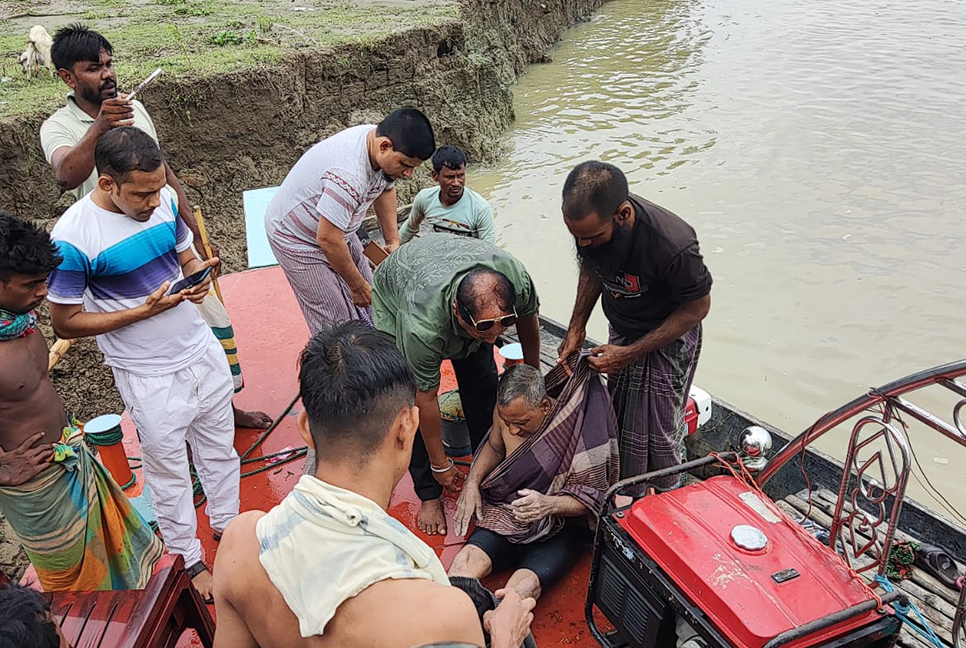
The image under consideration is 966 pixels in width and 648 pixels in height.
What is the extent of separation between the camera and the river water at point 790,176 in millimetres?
7066

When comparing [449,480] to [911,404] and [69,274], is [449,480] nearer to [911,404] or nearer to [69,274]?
[69,274]

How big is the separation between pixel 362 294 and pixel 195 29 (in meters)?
8.33

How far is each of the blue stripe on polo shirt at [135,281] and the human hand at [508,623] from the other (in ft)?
6.42

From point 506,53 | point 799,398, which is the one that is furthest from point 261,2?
point 799,398

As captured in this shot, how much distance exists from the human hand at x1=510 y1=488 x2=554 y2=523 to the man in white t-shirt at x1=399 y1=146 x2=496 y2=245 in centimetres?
239

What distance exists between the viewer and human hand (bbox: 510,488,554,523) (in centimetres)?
292

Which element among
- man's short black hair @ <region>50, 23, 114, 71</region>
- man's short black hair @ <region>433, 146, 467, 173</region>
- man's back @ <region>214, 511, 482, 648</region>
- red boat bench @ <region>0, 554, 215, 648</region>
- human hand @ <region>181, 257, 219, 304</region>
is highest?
man's short black hair @ <region>50, 23, 114, 71</region>

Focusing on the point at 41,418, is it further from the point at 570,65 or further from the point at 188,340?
the point at 570,65

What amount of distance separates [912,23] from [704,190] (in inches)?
437

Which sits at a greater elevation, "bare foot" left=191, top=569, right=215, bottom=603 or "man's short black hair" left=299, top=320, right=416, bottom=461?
"man's short black hair" left=299, top=320, right=416, bottom=461

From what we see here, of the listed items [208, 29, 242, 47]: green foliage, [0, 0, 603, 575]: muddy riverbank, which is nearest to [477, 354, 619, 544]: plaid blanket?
[0, 0, 603, 575]: muddy riverbank

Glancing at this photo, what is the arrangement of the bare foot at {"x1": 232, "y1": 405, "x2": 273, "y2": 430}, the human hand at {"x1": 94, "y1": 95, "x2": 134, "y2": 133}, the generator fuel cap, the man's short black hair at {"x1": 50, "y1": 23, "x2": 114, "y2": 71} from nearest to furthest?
the generator fuel cap, the human hand at {"x1": 94, "y1": 95, "x2": 134, "y2": 133}, the man's short black hair at {"x1": 50, "y1": 23, "x2": 114, "y2": 71}, the bare foot at {"x1": 232, "y1": 405, "x2": 273, "y2": 430}

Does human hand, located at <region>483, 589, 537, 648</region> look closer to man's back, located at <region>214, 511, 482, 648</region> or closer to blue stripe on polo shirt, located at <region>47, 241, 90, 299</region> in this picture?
man's back, located at <region>214, 511, 482, 648</region>

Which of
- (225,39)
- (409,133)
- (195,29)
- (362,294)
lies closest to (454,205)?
(362,294)
